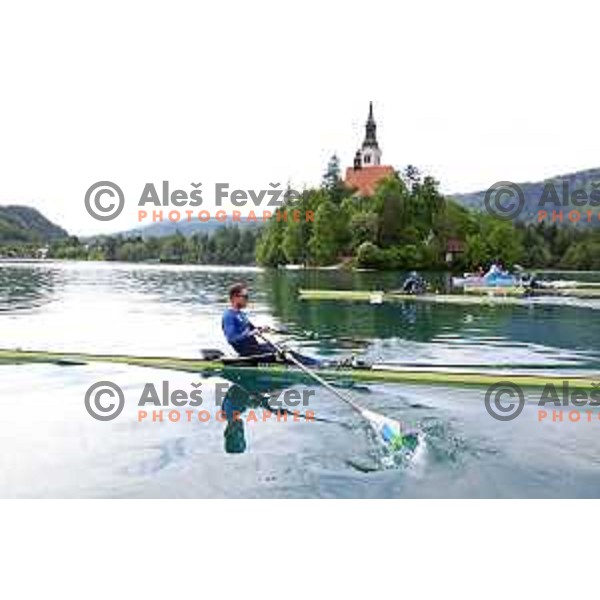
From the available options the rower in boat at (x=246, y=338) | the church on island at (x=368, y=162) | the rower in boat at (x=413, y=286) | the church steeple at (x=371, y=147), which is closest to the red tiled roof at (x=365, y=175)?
the church on island at (x=368, y=162)

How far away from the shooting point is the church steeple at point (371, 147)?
112500 millimetres

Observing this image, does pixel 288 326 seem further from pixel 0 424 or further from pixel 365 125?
pixel 365 125

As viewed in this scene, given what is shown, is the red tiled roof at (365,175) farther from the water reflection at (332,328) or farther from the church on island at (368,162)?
the water reflection at (332,328)

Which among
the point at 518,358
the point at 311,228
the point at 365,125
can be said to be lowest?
the point at 518,358

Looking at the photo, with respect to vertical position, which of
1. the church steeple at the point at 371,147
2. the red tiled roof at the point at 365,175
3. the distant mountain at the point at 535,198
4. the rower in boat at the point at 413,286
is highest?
the church steeple at the point at 371,147

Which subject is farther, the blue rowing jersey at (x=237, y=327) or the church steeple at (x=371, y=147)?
the church steeple at (x=371, y=147)

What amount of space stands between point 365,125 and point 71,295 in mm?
84829

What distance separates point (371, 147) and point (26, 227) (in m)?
66.9

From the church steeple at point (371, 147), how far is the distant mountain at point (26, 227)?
53.6 meters

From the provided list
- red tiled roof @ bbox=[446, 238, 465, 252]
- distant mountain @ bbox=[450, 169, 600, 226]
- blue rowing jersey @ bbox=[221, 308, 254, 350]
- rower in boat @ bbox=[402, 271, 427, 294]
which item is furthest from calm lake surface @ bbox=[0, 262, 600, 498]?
red tiled roof @ bbox=[446, 238, 465, 252]

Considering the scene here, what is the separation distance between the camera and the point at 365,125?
113500 mm

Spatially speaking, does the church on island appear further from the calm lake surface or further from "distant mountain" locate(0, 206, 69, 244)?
the calm lake surface

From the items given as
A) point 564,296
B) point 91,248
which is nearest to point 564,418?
point 564,296

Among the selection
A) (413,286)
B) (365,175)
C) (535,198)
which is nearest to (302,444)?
(413,286)
